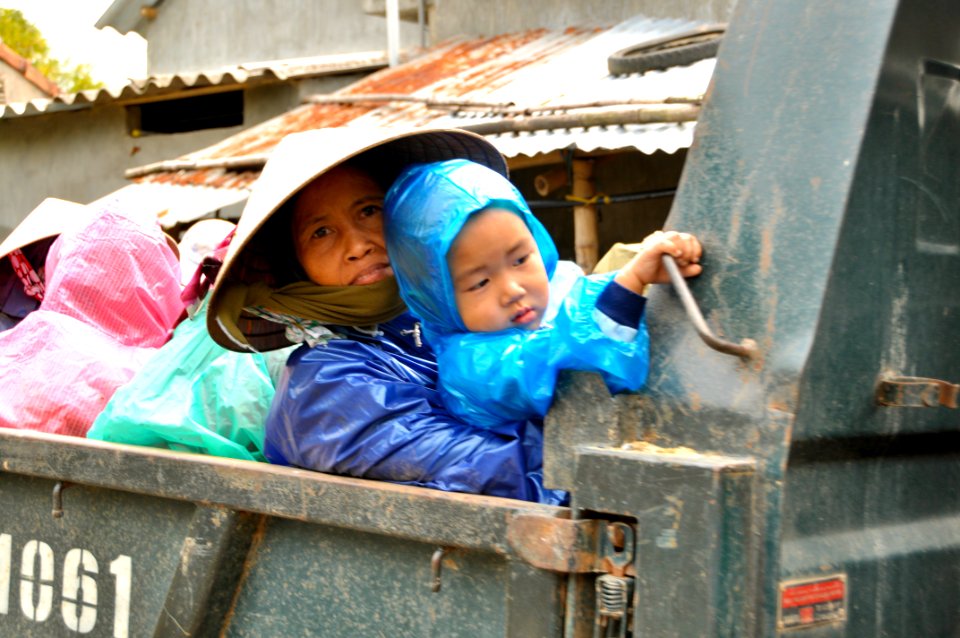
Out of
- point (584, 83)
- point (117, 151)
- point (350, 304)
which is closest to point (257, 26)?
point (117, 151)

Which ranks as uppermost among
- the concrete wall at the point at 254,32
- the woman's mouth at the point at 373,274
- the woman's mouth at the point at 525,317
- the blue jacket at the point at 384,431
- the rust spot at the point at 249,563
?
the concrete wall at the point at 254,32

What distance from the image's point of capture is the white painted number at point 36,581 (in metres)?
2.28

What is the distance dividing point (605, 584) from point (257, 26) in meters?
13.9

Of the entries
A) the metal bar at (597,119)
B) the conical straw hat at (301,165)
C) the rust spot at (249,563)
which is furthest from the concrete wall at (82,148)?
the rust spot at (249,563)

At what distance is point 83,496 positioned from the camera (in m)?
2.25

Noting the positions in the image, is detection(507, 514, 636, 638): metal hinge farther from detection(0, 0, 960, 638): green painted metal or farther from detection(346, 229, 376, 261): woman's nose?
detection(346, 229, 376, 261): woman's nose

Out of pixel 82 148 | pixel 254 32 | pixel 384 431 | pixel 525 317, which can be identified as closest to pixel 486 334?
pixel 525 317

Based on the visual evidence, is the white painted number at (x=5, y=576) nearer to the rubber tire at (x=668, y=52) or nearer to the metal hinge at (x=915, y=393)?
the metal hinge at (x=915, y=393)

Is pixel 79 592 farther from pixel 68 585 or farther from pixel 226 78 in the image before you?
pixel 226 78

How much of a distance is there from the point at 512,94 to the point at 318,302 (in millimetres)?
5965

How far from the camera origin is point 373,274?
2.42m

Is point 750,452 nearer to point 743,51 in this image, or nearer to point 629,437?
point 629,437

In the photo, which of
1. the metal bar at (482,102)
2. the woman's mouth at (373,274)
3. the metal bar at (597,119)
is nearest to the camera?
the woman's mouth at (373,274)

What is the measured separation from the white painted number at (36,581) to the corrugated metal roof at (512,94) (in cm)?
433
